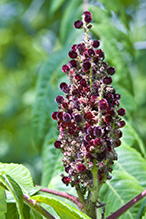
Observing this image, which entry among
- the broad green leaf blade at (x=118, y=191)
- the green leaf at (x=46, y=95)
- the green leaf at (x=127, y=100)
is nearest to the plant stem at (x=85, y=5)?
the green leaf at (x=46, y=95)

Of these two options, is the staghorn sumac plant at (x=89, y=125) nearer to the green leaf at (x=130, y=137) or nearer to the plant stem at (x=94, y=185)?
the plant stem at (x=94, y=185)

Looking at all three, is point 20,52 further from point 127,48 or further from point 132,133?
point 132,133

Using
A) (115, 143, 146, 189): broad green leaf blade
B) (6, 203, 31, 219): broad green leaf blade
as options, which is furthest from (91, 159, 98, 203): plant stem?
(115, 143, 146, 189): broad green leaf blade

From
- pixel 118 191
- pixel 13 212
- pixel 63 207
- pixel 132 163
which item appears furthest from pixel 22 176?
pixel 132 163

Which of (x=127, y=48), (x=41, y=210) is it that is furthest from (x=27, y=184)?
(x=127, y=48)

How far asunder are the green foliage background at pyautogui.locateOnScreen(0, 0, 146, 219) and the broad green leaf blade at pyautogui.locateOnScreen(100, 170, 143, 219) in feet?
0.10

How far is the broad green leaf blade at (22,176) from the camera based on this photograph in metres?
1.28

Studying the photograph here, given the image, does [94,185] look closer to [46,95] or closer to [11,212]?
[11,212]

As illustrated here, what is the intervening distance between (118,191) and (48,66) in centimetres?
126

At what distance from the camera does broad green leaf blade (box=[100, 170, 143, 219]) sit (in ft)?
5.61

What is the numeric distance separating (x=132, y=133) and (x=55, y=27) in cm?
353

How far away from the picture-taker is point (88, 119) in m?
1.26

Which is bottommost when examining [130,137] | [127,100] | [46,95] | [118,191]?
[118,191]

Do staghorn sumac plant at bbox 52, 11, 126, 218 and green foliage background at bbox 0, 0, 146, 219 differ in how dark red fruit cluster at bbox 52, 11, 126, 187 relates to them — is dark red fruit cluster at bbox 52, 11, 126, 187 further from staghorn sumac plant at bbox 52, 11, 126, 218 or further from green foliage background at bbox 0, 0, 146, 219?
green foliage background at bbox 0, 0, 146, 219
